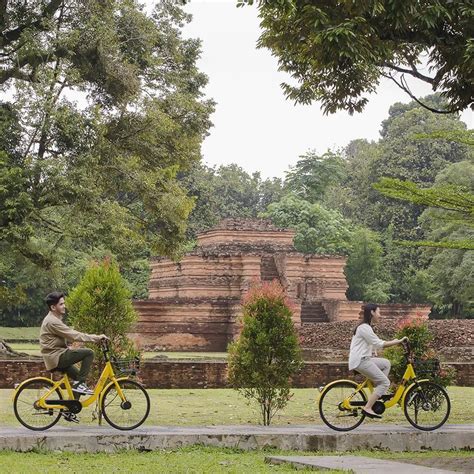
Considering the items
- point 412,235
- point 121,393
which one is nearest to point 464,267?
point 412,235

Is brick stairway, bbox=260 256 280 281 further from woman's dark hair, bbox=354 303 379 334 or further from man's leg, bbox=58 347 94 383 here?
man's leg, bbox=58 347 94 383

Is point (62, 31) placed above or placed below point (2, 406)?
above

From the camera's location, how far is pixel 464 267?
124 feet

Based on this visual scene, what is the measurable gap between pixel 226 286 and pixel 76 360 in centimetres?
2374

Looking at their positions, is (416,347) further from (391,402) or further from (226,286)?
(226,286)

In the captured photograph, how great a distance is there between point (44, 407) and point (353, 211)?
42822 mm

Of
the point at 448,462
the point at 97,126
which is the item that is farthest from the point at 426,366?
the point at 97,126

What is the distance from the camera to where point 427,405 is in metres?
10.8

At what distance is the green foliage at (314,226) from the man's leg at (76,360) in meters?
33.7

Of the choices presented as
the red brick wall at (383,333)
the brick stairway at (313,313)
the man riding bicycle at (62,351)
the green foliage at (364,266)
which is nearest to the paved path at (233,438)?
the man riding bicycle at (62,351)

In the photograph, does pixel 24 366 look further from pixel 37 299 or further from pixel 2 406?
pixel 37 299

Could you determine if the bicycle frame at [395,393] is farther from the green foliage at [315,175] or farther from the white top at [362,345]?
the green foliage at [315,175]

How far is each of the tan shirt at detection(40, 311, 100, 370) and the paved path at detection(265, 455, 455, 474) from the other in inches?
91.0

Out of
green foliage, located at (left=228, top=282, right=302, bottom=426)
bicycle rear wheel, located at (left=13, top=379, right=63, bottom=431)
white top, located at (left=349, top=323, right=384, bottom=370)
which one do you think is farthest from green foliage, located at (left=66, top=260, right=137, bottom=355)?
white top, located at (left=349, top=323, right=384, bottom=370)
